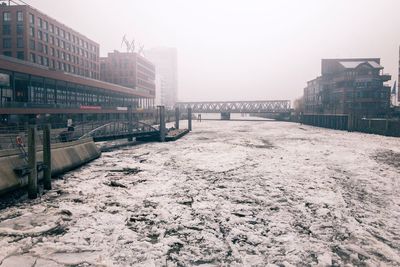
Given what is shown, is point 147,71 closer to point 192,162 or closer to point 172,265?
point 192,162

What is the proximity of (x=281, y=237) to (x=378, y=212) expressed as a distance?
4.99 meters

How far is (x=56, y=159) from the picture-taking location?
16.1 m

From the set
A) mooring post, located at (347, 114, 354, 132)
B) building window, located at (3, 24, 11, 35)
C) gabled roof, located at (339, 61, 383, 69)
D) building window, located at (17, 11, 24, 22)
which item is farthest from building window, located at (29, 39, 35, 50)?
gabled roof, located at (339, 61, 383, 69)

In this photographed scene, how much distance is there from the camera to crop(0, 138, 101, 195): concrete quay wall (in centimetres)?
1150

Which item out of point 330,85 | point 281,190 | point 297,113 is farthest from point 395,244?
point 297,113

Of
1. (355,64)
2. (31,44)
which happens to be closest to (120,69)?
(31,44)

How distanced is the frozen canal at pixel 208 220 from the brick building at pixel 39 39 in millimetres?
45296

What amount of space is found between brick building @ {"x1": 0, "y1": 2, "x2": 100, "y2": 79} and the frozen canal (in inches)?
1783

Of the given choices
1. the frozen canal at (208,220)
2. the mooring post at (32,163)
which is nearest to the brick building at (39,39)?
the mooring post at (32,163)

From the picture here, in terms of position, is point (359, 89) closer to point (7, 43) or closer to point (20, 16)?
point (20, 16)

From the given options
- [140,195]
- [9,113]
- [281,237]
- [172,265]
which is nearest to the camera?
[172,265]

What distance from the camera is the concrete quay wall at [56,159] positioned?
11.5 metres

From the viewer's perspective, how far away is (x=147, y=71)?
10925 centimetres

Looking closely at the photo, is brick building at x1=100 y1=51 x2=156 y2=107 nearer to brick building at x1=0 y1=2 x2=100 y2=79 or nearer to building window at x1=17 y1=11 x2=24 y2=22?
brick building at x1=0 y1=2 x2=100 y2=79
